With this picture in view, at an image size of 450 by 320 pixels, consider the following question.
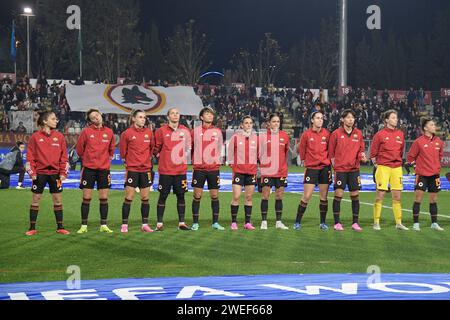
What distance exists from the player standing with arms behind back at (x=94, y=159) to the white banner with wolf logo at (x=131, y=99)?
102 ft

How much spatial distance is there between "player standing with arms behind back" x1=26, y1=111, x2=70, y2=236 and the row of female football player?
0.06 feet

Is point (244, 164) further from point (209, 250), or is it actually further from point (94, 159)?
point (209, 250)

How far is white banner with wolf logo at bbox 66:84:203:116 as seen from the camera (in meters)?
44.7

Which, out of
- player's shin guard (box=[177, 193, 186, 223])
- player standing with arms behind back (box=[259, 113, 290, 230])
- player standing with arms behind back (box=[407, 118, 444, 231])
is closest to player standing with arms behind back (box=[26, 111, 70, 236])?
player's shin guard (box=[177, 193, 186, 223])

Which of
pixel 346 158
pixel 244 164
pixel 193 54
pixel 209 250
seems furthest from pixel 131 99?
pixel 193 54

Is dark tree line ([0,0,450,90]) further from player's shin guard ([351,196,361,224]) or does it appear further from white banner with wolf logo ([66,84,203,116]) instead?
player's shin guard ([351,196,361,224])

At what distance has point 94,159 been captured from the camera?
13133 millimetres

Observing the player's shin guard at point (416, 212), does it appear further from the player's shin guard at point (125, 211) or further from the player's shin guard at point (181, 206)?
the player's shin guard at point (125, 211)

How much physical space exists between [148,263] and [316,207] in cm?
904

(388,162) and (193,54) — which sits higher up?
(193,54)

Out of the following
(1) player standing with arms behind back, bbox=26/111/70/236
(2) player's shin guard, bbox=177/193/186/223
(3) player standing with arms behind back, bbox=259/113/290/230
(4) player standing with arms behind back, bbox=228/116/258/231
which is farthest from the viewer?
(3) player standing with arms behind back, bbox=259/113/290/230

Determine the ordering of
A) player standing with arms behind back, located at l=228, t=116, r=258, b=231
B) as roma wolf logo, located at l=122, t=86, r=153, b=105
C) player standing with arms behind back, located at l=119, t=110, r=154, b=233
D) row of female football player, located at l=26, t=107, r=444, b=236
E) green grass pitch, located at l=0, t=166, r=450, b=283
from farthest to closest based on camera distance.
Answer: as roma wolf logo, located at l=122, t=86, r=153, b=105 < player standing with arms behind back, located at l=228, t=116, r=258, b=231 < player standing with arms behind back, located at l=119, t=110, r=154, b=233 < row of female football player, located at l=26, t=107, r=444, b=236 < green grass pitch, located at l=0, t=166, r=450, b=283

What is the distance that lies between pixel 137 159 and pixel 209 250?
2.89 metres
